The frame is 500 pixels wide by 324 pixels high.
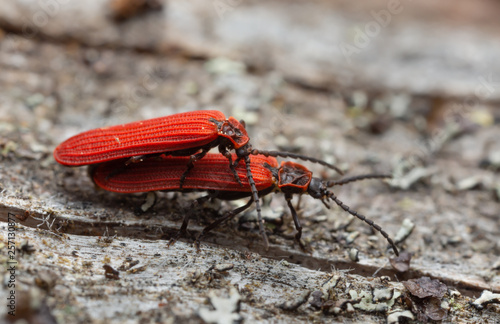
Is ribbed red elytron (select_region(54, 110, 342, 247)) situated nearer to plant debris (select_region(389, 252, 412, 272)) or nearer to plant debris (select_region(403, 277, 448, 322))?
plant debris (select_region(389, 252, 412, 272))

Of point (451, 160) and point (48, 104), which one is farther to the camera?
point (451, 160)

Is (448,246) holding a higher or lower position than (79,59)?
lower

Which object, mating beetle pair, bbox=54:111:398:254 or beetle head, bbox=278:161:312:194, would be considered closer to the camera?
mating beetle pair, bbox=54:111:398:254

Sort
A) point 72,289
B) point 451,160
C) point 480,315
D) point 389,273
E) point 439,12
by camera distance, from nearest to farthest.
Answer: point 72,289 → point 480,315 → point 389,273 → point 451,160 → point 439,12

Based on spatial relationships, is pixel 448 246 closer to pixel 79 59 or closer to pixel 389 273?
pixel 389 273

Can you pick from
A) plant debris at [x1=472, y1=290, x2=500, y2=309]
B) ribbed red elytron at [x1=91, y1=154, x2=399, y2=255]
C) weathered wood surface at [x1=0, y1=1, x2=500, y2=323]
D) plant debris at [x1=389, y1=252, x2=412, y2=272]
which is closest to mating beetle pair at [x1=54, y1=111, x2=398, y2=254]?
ribbed red elytron at [x1=91, y1=154, x2=399, y2=255]

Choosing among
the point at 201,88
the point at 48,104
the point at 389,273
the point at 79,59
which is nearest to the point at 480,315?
the point at 389,273
